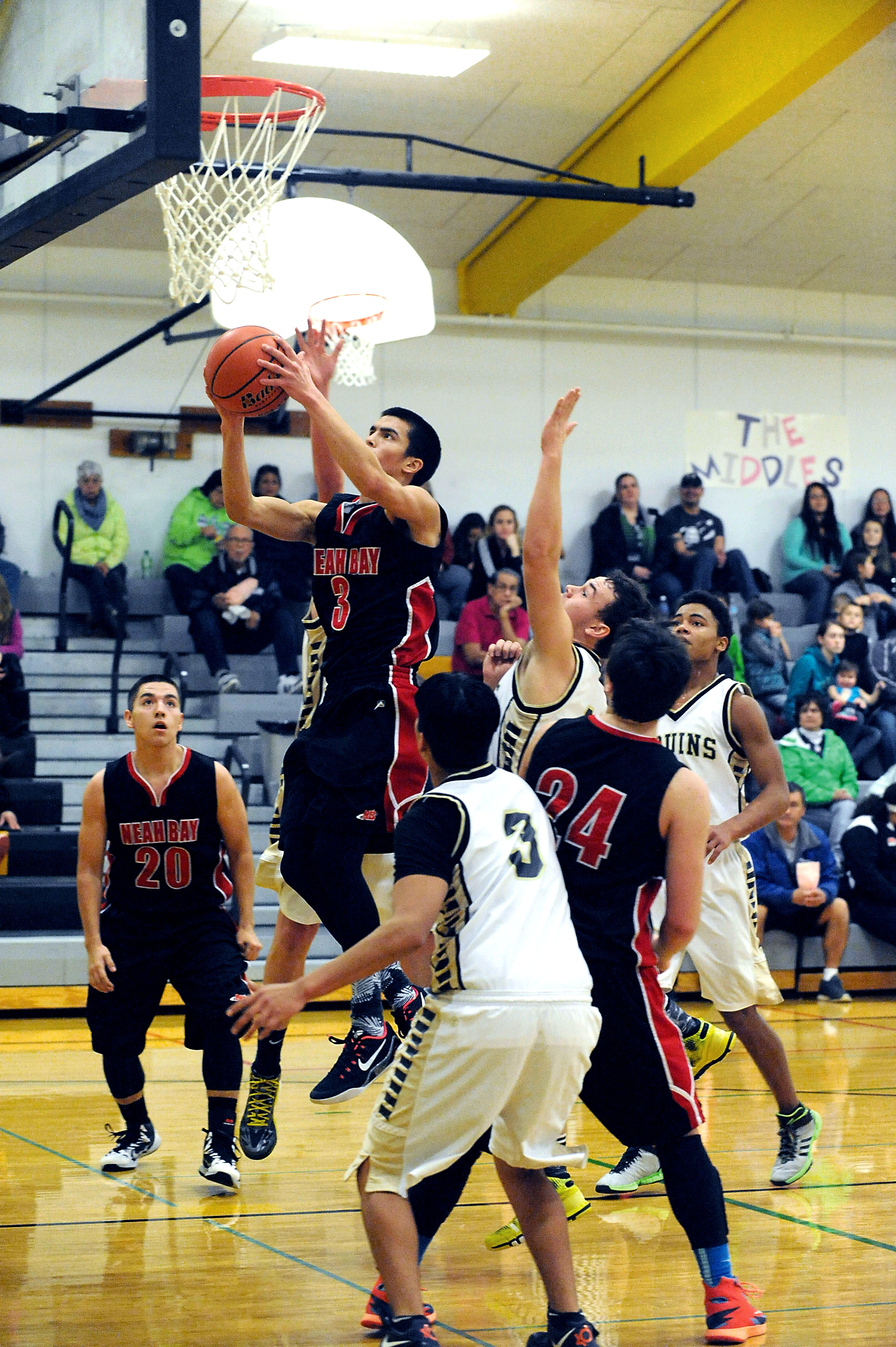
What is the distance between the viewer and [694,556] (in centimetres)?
1425

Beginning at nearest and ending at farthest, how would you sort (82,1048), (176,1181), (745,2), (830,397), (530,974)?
(530,974)
(176,1181)
(82,1048)
(745,2)
(830,397)

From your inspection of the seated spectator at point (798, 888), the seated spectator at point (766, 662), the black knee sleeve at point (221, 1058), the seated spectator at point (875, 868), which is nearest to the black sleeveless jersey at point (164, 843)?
the black knee sleeve at point (221, 1058)

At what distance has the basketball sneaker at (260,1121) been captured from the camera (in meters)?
4.73

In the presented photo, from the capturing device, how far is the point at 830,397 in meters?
16.3

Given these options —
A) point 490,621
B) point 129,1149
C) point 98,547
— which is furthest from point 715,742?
point 98,547

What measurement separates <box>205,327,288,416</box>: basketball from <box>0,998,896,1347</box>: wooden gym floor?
7.61ft

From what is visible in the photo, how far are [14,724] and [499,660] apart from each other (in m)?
6.76

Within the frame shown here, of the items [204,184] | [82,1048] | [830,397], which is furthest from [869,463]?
[204,184]

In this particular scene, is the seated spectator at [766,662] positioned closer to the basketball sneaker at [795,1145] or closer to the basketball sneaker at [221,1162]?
the basketball sneaker at [795,1145]

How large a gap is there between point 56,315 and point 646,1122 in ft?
39.2

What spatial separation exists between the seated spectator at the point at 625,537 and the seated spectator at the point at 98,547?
13.6 feet

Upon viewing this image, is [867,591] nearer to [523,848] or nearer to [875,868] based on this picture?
[875,868]

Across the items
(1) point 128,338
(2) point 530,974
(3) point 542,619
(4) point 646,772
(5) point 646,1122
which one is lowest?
(5) point 646,1122

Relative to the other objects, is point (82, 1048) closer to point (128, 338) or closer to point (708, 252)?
point (128, 338)
